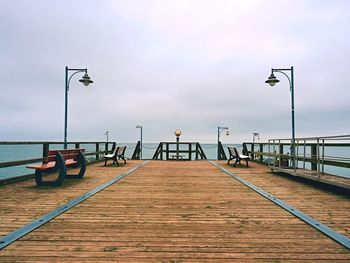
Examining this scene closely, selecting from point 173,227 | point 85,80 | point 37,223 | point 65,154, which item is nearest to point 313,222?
point 173,227

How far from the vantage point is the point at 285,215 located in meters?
3.47

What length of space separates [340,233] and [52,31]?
18.7m

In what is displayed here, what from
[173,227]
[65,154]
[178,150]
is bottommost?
[173,227]

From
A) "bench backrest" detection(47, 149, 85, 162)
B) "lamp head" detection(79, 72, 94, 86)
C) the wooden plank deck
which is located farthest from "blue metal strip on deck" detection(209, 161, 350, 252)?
"lamp head" detection(79, 72, 94, 86)

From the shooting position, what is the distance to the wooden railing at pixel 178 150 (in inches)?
578

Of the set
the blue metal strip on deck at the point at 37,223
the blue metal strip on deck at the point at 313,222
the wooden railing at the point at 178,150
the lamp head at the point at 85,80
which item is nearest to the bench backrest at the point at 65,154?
the blue metal strip on deck at the point at 37,223

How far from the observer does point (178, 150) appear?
579 inches

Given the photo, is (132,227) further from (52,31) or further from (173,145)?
A: (52,31)

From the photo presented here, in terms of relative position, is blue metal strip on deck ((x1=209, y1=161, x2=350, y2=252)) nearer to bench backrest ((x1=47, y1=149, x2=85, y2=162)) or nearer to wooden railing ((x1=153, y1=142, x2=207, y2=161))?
bench backrest ((x1=47, y1=149, x2=85, y2=162))

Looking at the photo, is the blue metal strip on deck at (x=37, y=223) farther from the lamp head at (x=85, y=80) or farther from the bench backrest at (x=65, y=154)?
the lamp head at (x=85, y=80)

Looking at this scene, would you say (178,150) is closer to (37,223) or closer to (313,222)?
(313,222)

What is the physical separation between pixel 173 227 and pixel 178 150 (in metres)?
11.8

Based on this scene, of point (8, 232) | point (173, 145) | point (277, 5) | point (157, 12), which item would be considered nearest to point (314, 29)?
point (277, 5)

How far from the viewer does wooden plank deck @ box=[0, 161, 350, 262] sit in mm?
2230
